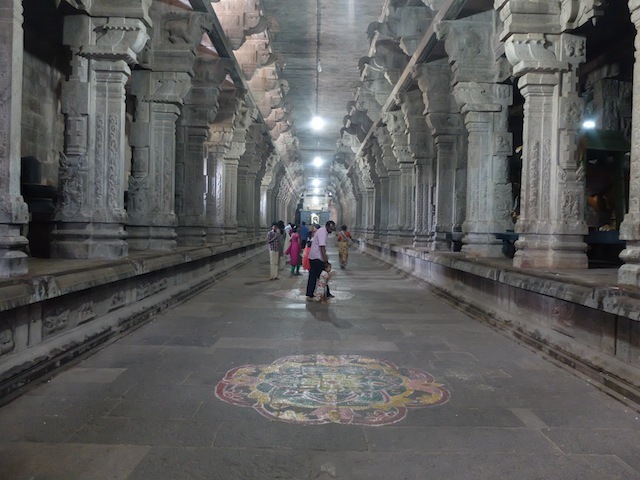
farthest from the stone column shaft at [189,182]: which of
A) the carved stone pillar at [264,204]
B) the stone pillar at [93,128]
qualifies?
the carved stone pillar at [264,204]

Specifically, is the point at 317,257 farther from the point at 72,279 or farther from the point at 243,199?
the point at 243,199

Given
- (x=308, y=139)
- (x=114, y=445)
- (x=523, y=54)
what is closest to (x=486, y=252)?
(x=523, y=54)

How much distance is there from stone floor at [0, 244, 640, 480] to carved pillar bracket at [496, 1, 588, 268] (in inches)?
67.2

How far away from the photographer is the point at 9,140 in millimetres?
4375

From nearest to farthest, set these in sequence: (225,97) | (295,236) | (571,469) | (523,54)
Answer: (571,469) → (523,54) → (295,236) → (225,97)

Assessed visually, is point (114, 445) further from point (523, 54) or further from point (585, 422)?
point (523, 54)

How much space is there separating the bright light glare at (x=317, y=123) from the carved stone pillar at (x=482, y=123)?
1655 cm

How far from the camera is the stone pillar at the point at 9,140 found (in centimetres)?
433

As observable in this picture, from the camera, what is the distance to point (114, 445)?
9.70 feet

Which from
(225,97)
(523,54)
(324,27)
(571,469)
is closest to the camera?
(571,469)

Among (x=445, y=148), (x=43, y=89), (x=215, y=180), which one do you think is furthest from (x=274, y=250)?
(x=43, y=89)

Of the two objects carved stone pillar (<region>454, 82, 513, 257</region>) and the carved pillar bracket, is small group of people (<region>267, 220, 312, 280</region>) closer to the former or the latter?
carved stone pillar (<region>454, 82, 513, 257</region>)

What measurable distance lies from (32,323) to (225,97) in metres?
11.0

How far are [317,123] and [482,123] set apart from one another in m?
18.3
